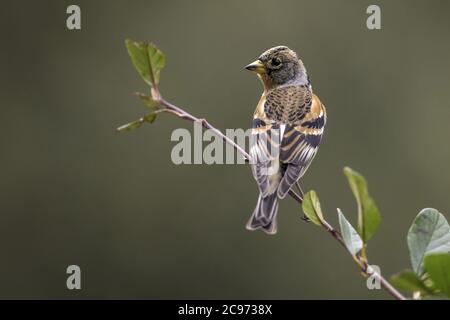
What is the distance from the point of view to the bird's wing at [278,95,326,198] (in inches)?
138

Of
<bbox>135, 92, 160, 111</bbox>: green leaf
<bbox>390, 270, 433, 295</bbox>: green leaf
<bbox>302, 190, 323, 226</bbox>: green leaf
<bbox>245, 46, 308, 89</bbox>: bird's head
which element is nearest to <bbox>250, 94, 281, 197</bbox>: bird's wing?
<bbox>245, 46, 308, 89</bbox>: bird's head

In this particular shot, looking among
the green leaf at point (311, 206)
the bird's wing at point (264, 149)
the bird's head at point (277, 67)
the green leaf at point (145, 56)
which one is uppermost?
the bird's head at point (277, 67)

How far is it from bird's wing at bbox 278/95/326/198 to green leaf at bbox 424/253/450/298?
1881mm

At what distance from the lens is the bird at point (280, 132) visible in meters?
3.34

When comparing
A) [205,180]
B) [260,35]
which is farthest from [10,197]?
[260,35]

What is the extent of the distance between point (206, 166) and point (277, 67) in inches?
195

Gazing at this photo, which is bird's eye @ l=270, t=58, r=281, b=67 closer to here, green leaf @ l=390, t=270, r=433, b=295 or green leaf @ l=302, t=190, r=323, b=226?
green leaf @ l=302, t=190, r=323, b=226

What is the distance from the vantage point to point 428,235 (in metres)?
1.68

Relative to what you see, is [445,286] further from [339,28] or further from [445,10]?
[445,10]

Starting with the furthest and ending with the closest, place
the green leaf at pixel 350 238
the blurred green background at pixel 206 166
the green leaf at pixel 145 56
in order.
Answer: the blurred green background at pixel 206 166 → the green leaf at pixel 145 56 → the green leaf at pixel 350 238

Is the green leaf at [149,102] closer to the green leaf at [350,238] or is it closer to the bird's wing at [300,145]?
the green leaf at [350,238]

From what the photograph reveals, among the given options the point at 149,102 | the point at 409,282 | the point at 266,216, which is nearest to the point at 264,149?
the point at 266,216

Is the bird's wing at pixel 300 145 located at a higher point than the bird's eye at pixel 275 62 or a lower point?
lower

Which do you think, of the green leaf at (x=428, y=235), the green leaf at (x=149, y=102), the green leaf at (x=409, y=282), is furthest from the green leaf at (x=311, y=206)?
the green leaf at (x=149, y=102)
